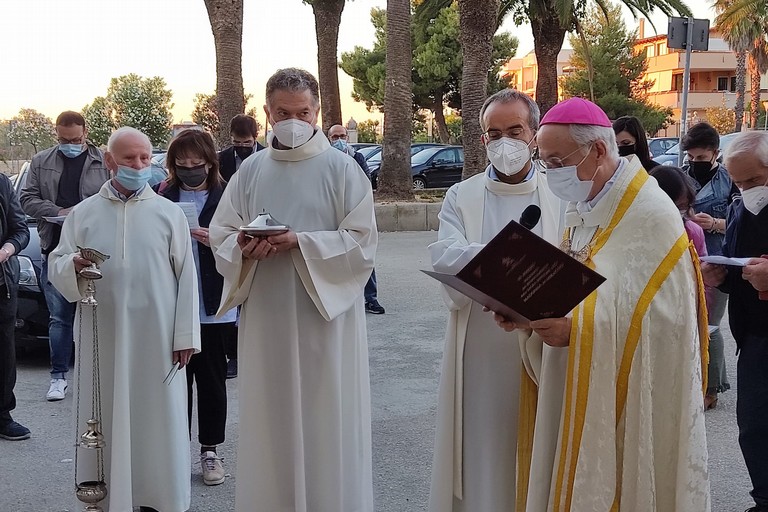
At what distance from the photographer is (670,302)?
2572mm

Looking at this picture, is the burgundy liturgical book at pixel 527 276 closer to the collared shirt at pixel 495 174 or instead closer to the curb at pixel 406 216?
the collared shirt at pixel 495 174

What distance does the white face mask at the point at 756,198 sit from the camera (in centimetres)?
381

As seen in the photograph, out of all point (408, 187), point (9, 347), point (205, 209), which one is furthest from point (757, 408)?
point (408, 187)

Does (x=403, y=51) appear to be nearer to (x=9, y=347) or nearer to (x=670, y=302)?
(x=9, y=347)

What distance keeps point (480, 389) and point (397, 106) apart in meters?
13.9

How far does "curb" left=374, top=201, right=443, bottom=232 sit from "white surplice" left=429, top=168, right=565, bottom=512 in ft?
39.9

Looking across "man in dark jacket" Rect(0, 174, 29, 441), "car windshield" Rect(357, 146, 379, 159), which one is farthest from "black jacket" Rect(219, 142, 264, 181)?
"car windshield" Rect(357, 146, 379, 159)

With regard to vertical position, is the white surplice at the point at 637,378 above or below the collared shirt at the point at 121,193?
below

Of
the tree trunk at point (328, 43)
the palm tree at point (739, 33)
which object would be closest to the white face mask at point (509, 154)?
the tree trunk at point (328, 43)

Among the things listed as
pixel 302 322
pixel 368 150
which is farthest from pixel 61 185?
pixel 368 150

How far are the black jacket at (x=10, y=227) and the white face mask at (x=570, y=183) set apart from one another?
12.5ft

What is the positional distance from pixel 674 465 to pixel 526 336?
0.64m

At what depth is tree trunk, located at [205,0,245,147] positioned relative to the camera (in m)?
14.3

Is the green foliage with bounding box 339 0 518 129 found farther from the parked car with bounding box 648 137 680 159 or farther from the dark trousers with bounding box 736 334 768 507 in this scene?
the dark trousers with bounding box 736 334 768 507
